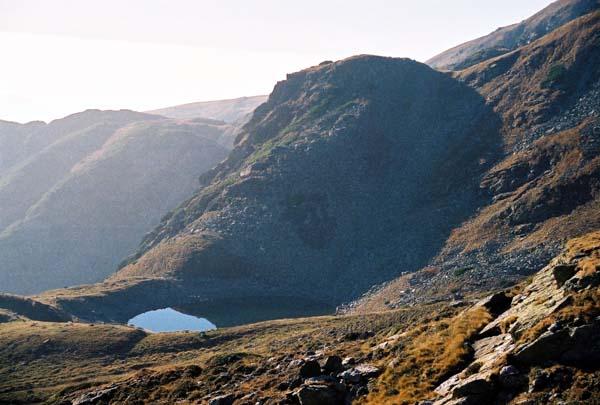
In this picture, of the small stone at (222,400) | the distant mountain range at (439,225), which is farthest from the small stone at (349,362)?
the distant mountain range at (439,225)

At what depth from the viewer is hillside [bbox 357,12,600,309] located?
125 metres

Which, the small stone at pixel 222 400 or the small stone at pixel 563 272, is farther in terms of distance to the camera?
the small stone at pixel 222 400

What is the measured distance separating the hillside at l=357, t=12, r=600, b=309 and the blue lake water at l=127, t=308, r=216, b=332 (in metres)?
47.2

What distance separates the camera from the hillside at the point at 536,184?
12475cm

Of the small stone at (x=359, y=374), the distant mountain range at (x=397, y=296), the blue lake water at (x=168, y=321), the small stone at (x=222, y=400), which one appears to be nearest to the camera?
the distant mountain range at (x=397, y=296)

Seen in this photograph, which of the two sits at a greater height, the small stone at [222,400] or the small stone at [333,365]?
the small stone at [333,365]

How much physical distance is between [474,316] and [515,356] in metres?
9.93

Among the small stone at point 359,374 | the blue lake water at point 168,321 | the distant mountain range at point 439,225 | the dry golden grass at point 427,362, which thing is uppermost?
the dry golden grass at point 427,362

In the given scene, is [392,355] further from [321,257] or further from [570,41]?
[570,41]

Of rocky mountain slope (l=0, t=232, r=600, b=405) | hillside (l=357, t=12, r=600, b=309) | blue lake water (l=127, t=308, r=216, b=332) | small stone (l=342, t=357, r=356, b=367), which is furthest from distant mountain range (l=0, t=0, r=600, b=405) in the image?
blue lake water (l=127, t=308, r=216, b=332)

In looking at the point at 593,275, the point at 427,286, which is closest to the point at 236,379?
the point at 593,275

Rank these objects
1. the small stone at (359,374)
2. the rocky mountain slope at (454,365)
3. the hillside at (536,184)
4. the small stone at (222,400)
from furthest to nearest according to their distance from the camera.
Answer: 1. the hillside at (536,184)
2. the small stone at (222,400)
3. the small stone at (359,374)
4. the rocky mountain slope at (454,365)

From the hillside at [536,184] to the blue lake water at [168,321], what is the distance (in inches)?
1860

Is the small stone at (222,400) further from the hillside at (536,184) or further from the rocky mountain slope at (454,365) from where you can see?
the hillside at (536,184)
